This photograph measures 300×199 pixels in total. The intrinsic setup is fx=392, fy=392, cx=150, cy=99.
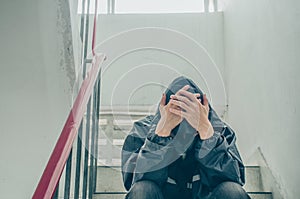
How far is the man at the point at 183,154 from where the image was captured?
1.22 metres

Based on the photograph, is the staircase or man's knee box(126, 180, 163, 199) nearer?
man's knee box(126, 180, 163, 199)

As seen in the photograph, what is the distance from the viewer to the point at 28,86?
156 cm

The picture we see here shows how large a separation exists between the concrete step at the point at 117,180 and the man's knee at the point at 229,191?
2.55 feet

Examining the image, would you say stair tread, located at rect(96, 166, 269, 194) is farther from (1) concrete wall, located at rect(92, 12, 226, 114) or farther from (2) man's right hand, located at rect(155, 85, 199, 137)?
(1) concrete wall, located at rect(92, 12, 226, 114)

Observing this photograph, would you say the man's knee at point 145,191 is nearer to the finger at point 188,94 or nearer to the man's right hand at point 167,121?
the man's right hand at point 167,121

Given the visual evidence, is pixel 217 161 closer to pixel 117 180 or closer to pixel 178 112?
pixel 178 112

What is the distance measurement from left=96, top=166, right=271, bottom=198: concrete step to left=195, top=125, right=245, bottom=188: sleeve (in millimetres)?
653

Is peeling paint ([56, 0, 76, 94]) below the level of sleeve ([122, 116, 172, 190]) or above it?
above

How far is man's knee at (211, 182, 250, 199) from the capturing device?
1.12m

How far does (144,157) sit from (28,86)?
1.98ft

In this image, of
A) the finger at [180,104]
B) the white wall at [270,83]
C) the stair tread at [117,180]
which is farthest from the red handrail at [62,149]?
the white wall at [270,83]

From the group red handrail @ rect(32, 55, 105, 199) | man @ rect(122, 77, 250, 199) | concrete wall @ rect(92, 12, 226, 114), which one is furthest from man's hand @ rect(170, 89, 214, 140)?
concrete wall @ rect(92, 12, 226, 114)

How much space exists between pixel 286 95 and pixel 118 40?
1.67 meters

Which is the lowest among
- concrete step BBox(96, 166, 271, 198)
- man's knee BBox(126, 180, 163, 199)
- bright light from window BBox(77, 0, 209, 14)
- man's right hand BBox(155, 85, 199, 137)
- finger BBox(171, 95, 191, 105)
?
concrete step BBox(96, 166, 271, 198)
